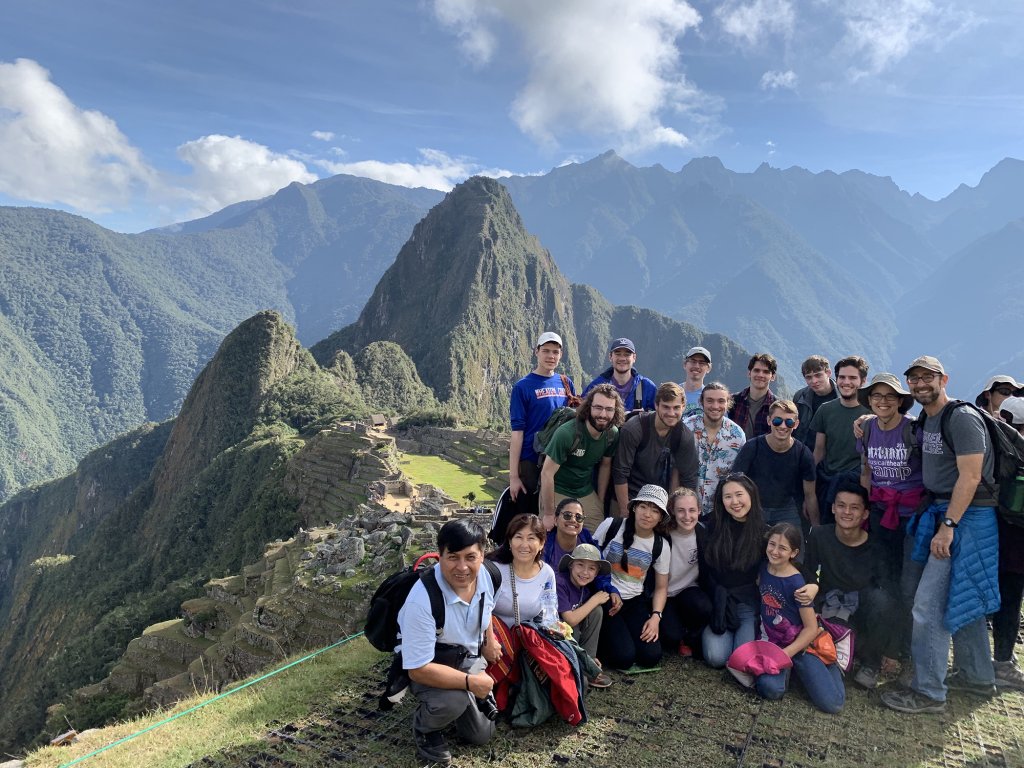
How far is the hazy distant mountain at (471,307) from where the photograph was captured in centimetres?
11581

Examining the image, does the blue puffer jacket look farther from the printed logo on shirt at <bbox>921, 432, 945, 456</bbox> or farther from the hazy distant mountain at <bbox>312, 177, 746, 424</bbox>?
the hazy distant mountain at <bbox>312, 177, 746, 424</bbox>

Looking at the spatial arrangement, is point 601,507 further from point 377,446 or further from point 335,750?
point 377,446

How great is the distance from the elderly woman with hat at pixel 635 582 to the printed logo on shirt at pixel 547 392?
157 centimetres

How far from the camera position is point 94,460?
84.9 meters

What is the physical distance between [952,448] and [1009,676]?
8.36ft

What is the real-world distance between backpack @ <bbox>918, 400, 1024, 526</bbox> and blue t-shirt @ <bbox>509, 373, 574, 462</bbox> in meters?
3.57

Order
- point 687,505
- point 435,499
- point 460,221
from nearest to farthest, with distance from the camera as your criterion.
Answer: point 687,505, point 435,499, point 460,221

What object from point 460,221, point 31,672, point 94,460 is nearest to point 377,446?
point 31,672

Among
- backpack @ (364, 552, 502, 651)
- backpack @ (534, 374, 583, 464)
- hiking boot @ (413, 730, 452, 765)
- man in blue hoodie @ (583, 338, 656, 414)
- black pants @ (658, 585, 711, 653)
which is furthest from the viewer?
man in blue hoodie @ (583, 338, 656, 414)

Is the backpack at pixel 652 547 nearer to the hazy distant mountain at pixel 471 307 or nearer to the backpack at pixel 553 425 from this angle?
the backpack at pixel 553 425

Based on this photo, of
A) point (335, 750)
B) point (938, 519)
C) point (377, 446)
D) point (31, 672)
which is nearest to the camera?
point (335, 750)

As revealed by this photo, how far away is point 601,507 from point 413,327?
129 m

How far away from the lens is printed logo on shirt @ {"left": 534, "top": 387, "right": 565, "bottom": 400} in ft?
21.2

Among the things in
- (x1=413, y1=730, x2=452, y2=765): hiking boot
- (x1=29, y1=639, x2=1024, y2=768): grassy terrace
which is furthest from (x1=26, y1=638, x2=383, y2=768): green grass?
(x1=413, y1=730, x2=452, y2=765): hiking boot
